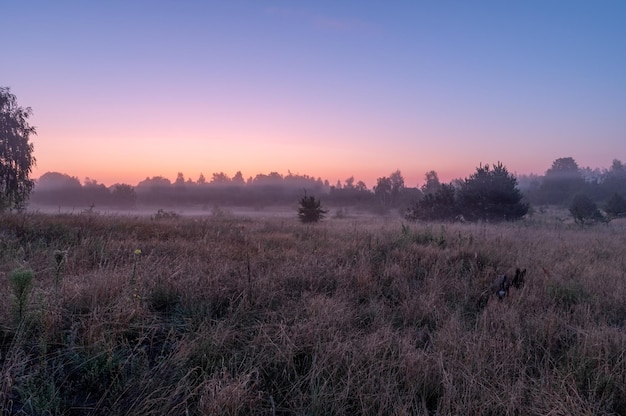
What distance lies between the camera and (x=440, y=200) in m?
31.2

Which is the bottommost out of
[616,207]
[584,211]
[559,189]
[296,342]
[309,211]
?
[296,342]

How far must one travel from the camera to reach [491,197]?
29.8 meters

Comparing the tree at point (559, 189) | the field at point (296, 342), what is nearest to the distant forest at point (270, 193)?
the tree at point (559, 189)

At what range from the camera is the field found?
92.7 inches

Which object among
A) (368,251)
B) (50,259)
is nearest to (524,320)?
(368,251)

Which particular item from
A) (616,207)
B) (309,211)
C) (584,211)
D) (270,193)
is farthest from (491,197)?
(270,193)

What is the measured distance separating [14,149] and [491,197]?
1352 inches

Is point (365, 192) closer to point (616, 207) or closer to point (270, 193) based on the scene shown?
point (270, 193)

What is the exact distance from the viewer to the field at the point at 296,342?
2.35m

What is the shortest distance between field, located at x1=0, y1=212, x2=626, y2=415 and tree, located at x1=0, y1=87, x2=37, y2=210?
21.5 metres

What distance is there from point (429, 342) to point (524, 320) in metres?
1.27

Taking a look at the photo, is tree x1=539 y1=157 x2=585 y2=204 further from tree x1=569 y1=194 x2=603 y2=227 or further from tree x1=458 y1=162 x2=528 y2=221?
tree x1=458 y1=162 x2=528 y2=221

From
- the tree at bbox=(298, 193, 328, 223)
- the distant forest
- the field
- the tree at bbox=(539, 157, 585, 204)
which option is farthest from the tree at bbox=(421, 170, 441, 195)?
the field

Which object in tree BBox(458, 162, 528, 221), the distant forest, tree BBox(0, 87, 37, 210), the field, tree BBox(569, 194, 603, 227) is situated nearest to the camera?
the field
